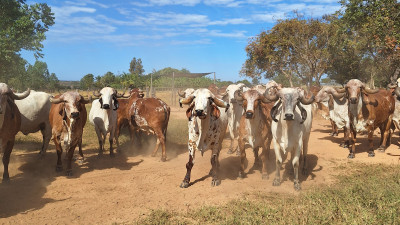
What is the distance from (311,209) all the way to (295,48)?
20.5 meters

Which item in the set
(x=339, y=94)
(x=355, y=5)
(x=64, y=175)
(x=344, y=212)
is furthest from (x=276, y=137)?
(x=355, y=5)

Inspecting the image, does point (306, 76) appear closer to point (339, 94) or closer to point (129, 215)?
point (339, 94)

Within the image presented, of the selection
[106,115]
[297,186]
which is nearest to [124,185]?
[106,115]

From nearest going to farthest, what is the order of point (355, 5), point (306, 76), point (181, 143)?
point (181, 143)
point (355, 5)
point (306, 76)

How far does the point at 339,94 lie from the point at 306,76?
57.0ft

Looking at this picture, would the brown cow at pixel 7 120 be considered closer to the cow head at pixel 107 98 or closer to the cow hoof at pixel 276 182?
the cow head at pixel 107 98

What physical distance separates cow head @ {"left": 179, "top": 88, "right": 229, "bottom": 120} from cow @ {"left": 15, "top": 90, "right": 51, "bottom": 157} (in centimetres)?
483

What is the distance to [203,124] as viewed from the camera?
20.3 feet

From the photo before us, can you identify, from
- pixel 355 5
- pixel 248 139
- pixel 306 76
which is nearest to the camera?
pixel 248 139

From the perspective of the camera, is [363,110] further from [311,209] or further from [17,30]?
[17,30]

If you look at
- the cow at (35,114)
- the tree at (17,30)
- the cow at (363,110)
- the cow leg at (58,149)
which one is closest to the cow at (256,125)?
the cow at (363,110)

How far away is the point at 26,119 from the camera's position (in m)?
8.23

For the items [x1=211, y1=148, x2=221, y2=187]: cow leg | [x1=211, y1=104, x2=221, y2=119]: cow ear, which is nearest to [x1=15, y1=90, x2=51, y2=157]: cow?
[x1=211, y1=148, x2=221, y2=187]: cow leg

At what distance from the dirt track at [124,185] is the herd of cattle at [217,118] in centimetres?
34
